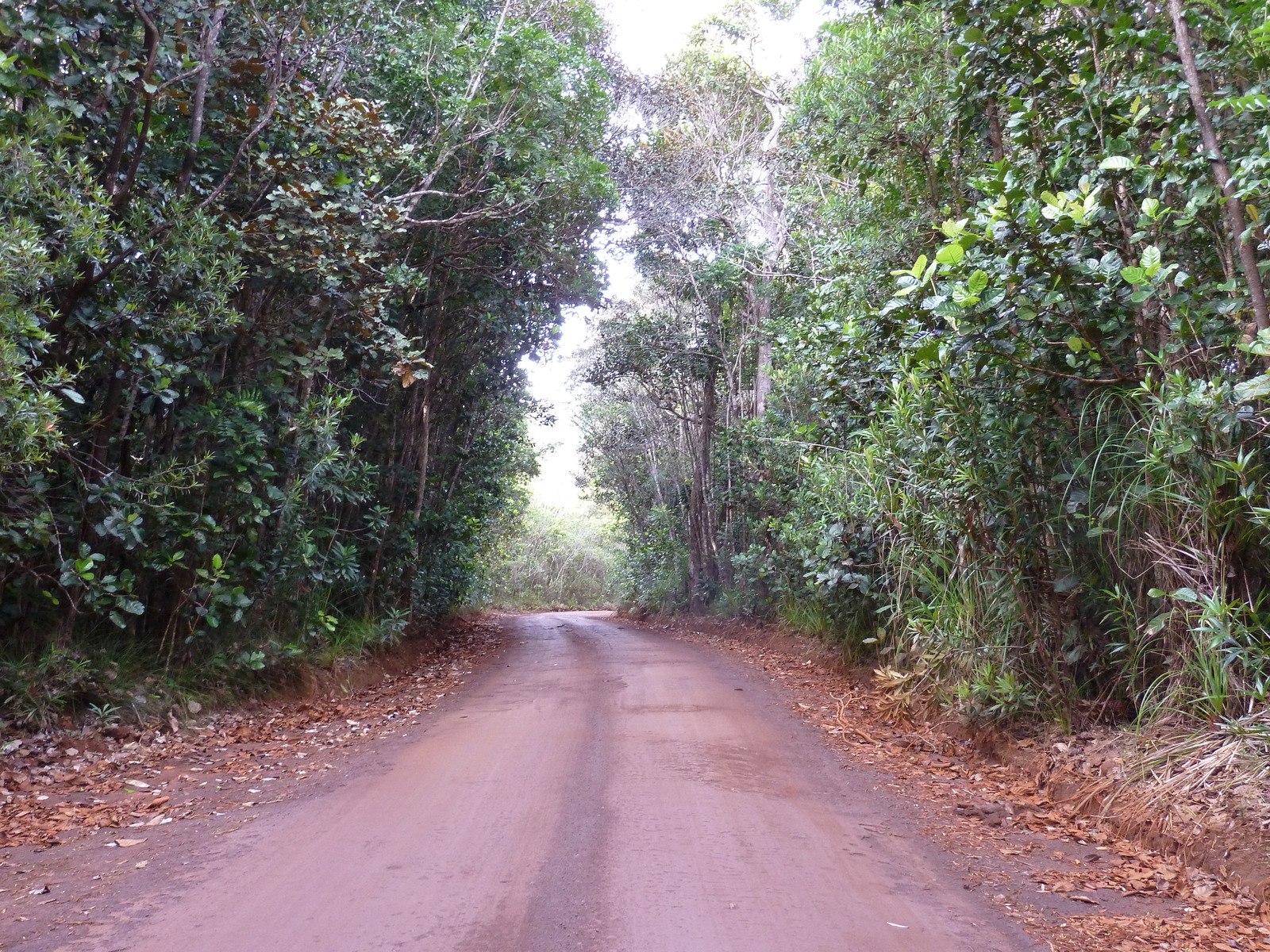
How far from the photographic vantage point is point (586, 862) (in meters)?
4.04

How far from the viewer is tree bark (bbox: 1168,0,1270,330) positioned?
4.50 metres

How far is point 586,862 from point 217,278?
17.1ft

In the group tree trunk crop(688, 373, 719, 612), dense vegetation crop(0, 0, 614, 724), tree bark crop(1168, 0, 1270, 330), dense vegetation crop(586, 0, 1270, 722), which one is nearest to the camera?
tree bark crop(1168, 0, 1270, 330)

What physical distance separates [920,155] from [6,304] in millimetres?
7664

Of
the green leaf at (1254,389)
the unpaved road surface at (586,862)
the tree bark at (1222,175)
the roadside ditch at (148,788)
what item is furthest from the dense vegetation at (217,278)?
the green leaf at (1254,389)

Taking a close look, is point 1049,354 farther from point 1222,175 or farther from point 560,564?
point 560,564

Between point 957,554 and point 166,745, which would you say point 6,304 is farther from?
point 957,554

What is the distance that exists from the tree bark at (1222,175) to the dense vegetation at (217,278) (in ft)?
20.0

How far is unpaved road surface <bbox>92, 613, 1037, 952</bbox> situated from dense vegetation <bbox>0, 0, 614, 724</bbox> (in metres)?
2.48

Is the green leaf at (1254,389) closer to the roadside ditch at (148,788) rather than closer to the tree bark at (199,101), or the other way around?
the roadside ditch at (148,788)

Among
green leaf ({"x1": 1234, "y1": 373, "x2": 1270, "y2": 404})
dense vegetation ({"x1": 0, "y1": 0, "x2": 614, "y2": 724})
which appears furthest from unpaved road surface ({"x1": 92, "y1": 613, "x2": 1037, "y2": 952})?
green leaf ({"x1": 1234, "y1": 373, "x2": 1270, "y2": 404})

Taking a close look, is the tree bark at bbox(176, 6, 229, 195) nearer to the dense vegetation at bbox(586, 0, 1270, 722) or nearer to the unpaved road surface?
the unpaved road surface

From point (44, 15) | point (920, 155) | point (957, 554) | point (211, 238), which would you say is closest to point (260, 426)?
point (211, 238)

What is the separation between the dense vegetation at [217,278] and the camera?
5.55 meters
